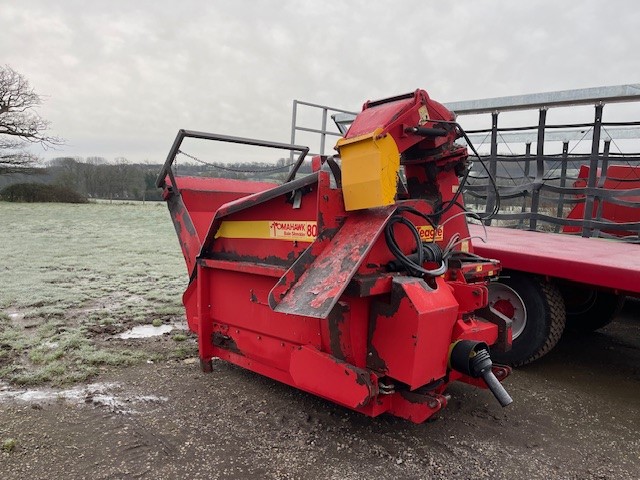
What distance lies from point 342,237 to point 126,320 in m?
3.07

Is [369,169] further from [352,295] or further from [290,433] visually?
[290,433]

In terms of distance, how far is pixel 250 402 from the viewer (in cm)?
318

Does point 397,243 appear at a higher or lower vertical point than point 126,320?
higher

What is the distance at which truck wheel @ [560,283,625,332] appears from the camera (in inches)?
190

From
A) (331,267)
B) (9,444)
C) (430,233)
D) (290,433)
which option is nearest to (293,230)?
(331,267)

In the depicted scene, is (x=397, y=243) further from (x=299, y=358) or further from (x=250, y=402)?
(x=250, y=402)

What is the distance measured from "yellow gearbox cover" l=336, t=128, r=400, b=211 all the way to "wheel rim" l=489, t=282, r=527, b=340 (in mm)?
1833

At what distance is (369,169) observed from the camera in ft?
8.24

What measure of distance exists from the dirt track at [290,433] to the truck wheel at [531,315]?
0.25m

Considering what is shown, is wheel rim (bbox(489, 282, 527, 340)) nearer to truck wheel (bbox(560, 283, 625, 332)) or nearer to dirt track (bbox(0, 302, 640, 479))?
dirt track (bbox(0, 302, 640, 479))

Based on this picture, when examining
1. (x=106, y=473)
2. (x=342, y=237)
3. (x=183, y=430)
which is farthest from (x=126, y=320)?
(x=342, y=237)

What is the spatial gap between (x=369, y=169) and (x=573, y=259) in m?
1.82

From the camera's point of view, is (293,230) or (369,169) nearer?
(369,169)

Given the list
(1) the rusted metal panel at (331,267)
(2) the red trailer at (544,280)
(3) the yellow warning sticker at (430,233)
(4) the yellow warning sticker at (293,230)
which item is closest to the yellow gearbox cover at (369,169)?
(1) the rusted metal panel at (331,267)
